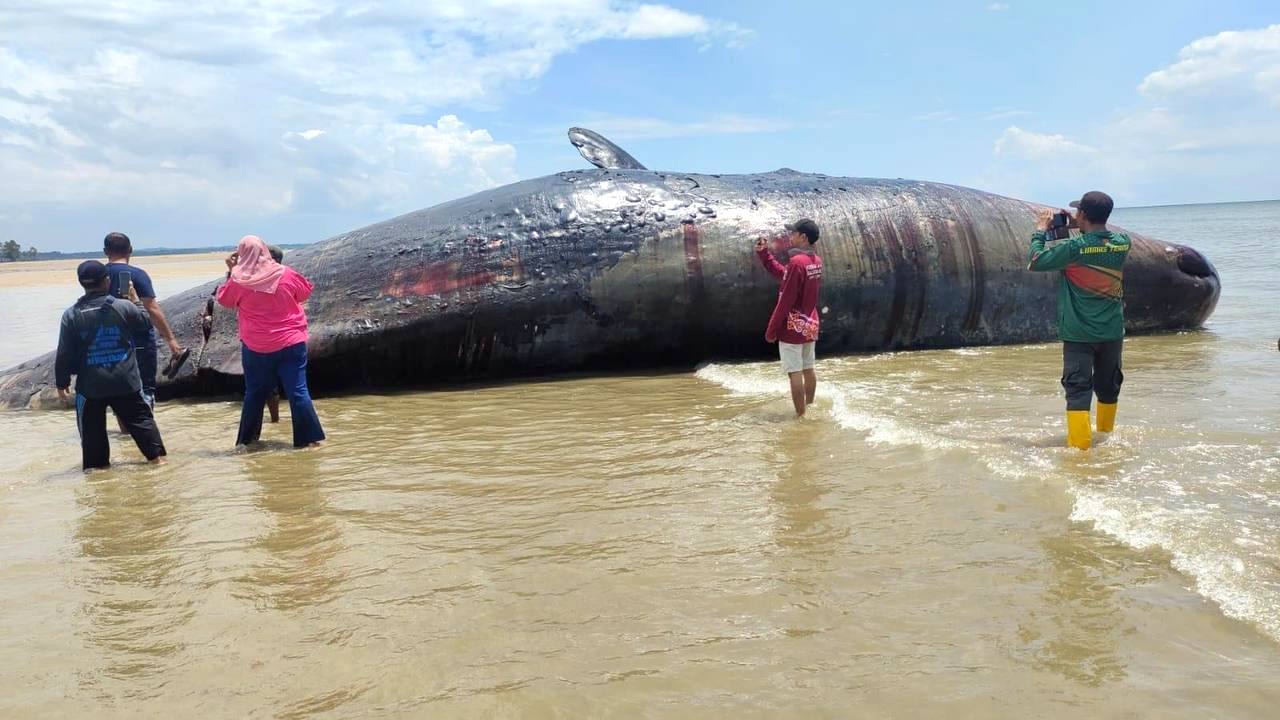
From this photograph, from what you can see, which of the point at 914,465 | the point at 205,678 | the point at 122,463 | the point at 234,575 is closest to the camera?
the point at 205,678

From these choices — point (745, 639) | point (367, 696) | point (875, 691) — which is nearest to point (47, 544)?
point (367, 696)

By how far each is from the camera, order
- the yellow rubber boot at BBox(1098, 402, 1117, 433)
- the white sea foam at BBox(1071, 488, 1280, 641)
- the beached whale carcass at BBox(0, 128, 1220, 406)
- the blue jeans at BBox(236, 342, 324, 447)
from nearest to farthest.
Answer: the white sea foam at BBox(1071, 488, 1280, 641)
the yellow rubber boot at BBox(1098, 402, 1117, 433)
the blue jeans at BBox(236, 342, 324, 447)
the beached whale carcass at BBox(0, 128, 1220, 406)

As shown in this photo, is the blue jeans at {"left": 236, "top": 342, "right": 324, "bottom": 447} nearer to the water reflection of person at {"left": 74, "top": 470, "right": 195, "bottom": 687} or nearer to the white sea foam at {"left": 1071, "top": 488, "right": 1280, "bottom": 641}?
the water reflection of person at {"left": 74, "top": 470, "right": 195, "bottom": 687}

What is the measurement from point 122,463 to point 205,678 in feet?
11.8

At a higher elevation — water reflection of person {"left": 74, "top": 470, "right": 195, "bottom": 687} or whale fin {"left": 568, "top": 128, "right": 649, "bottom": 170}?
whale fin {"left": 568, "top": 128, "right": 649, "bottom": 170}

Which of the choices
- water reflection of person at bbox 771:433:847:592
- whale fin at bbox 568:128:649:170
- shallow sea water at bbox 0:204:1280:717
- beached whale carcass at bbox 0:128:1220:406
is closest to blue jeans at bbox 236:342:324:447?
shallow sea water at bbox 0:204:1280:717

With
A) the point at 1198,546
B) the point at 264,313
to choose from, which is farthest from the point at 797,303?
the point at 264,313

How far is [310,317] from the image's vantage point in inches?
299

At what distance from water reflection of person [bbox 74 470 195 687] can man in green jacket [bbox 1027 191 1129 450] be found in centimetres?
453

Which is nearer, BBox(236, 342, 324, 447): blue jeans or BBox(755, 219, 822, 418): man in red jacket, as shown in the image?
BBox(236, 342, 324, 447): blue jeans

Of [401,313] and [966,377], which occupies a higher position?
[401,313]

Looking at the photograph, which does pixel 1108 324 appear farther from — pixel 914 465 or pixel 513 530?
pixel 513 530

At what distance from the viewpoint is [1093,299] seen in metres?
5.05

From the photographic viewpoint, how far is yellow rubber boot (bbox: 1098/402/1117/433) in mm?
5109
